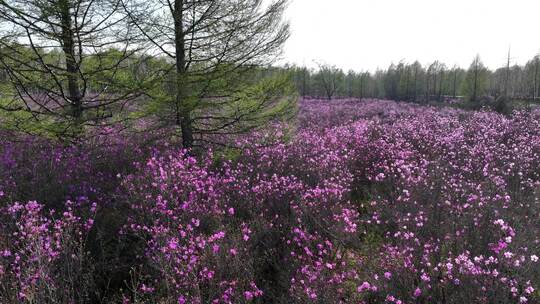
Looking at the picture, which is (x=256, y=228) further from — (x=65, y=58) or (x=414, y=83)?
(x=414, y=83)

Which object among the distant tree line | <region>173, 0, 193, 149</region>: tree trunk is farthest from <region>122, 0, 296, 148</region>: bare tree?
the distant tree line

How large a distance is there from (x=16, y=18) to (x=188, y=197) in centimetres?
434

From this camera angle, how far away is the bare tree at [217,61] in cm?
689

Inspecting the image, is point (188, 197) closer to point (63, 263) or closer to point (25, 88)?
point (63, 263)

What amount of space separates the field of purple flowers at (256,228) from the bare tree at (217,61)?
0.79m

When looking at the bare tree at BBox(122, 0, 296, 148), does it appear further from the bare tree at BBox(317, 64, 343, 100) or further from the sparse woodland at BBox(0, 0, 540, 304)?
the bare tree at BBox(317, 64, 343, 100)

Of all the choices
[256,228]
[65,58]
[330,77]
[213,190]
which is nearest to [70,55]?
[65,58]

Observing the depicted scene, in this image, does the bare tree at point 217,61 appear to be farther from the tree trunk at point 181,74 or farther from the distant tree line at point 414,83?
the distant tree line at point 414,83

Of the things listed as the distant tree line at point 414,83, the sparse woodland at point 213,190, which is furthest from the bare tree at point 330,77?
the sparse woodland at point 213,190

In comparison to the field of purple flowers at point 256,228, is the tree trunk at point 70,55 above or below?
above

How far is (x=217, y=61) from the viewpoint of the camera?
7344 millimetres

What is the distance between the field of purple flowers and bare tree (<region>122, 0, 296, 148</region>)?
787 millimetres

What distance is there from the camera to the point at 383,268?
388 cm

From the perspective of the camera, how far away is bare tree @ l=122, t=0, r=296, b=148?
6.89 meters
